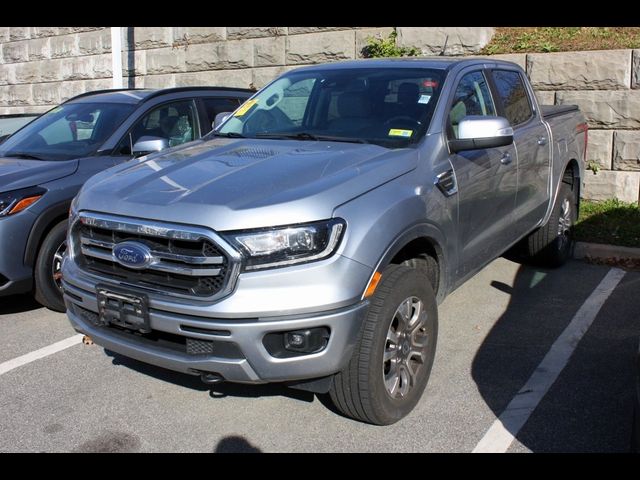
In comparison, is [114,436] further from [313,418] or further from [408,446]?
[408,446]

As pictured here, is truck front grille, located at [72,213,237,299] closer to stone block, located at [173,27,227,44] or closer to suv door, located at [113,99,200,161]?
suv door, located at [113,99,200,161]

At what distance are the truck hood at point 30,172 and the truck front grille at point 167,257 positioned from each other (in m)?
1.81

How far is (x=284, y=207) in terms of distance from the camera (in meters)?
3.03

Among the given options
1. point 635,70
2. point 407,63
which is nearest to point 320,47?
point 635,70

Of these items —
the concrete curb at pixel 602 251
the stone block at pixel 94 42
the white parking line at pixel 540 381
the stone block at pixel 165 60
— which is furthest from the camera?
the stone block at pixel 94 42

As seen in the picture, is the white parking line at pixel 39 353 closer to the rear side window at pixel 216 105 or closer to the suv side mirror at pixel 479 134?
the rear side window at pixel 216 105

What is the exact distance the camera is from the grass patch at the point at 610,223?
7016 mm

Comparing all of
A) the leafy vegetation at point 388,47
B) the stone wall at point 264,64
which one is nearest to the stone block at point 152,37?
the stone wall at point 264,64

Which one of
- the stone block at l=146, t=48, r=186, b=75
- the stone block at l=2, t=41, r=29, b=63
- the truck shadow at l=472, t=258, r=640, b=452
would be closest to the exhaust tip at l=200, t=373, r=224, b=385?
the truck shadow at l=472, t=258, r=640, b=452

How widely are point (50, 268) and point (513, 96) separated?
393 cm

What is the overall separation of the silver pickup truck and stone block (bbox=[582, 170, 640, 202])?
4273mm

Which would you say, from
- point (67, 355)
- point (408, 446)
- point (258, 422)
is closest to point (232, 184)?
point (258, 422)

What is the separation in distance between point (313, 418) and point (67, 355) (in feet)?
6.33

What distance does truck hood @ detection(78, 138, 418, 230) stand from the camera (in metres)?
3.04
